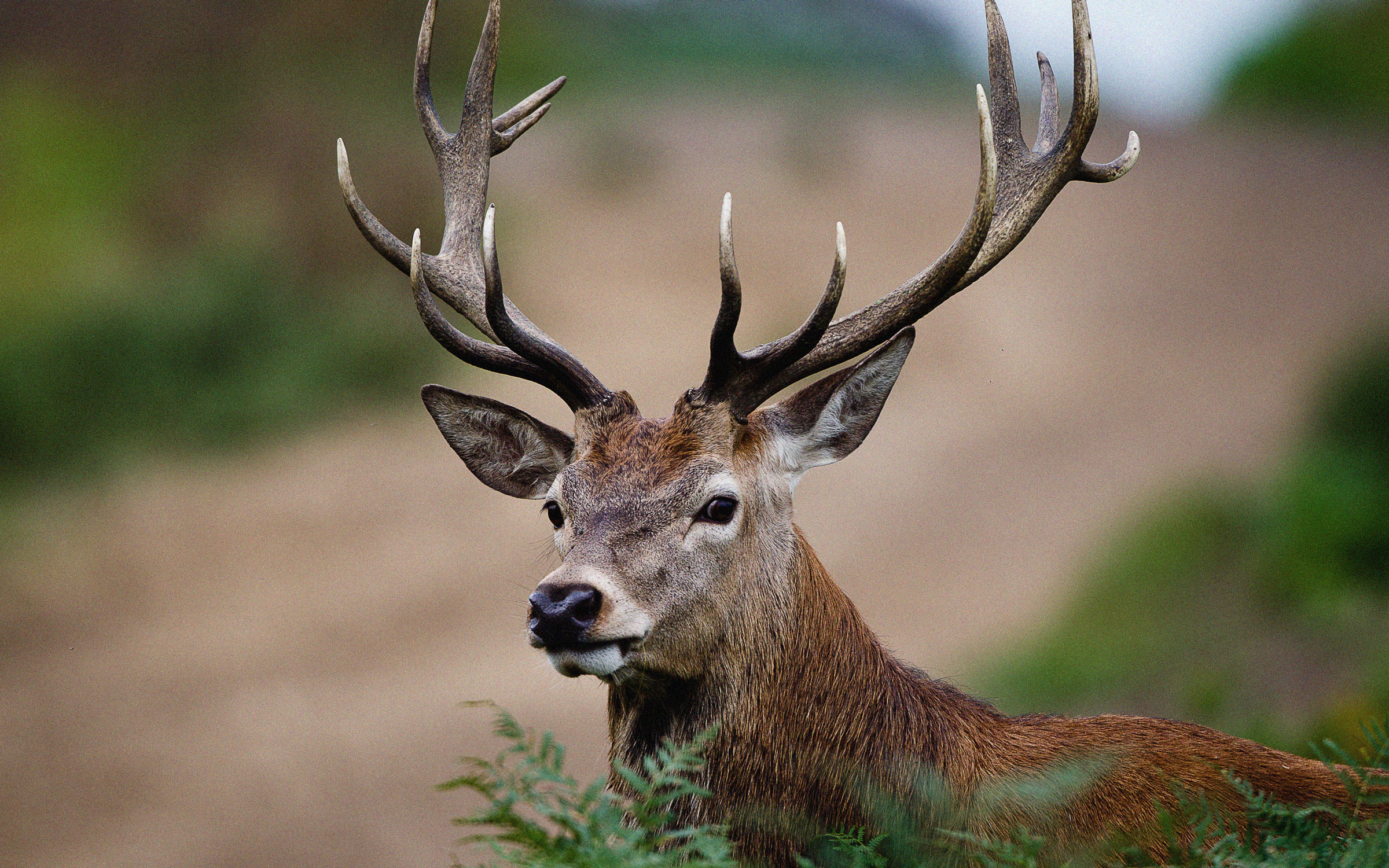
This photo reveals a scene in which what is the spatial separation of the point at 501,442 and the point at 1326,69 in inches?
939

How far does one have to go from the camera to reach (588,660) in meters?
3.46

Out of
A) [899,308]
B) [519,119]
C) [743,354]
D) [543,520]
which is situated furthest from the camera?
[543,520]

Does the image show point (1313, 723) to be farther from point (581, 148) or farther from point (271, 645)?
point (581, 148)

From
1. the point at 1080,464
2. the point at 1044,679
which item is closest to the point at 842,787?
the point at 1044,679

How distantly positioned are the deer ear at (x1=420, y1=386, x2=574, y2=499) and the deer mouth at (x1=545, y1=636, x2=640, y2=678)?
44.0 inches

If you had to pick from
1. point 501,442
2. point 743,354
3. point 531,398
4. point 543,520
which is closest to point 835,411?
point 743,354

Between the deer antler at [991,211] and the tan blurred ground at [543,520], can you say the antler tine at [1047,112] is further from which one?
the tan blurred ground at [543,520]

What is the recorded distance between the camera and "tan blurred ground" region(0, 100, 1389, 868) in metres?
8.66

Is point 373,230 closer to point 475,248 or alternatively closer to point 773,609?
point 475,248

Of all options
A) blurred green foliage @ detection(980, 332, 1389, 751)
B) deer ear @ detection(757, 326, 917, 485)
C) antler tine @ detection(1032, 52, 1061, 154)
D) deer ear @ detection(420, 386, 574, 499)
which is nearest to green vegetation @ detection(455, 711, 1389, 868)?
deer ear @ detection(757, 326, 917, 485)

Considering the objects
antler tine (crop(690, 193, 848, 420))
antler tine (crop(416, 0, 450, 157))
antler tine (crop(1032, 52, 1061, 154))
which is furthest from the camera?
antler tine (crop(416, 0, 450, 157))

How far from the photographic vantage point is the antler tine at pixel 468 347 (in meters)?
4.30

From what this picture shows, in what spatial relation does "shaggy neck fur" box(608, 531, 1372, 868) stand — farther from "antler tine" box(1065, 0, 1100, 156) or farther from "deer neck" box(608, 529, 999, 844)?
"antler tine" box(1065, 0, 1100, 156)

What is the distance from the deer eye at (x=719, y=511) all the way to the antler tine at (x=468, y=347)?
0.80m
